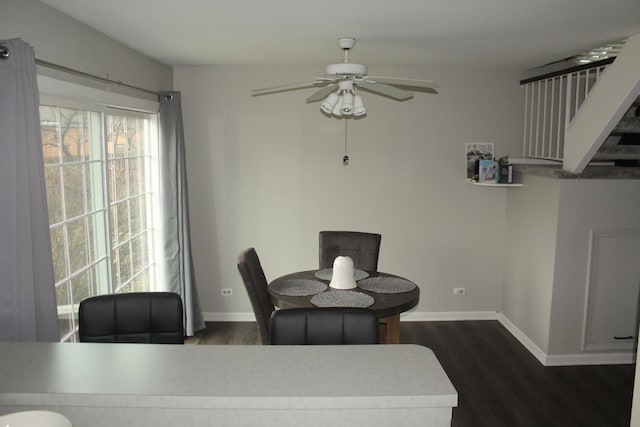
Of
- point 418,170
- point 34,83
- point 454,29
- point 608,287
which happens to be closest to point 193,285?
point 418,170

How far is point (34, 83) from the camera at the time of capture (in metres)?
2.32

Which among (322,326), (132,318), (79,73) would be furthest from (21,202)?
(322,326)

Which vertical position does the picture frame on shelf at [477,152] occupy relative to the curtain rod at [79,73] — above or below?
below

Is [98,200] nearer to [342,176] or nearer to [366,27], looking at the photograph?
[366,27]

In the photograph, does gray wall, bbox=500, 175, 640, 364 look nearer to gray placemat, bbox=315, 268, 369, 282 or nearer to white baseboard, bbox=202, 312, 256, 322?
gray placemat, bbox=315, 268, 369, 282

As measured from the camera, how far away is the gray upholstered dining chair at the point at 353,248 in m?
4.41

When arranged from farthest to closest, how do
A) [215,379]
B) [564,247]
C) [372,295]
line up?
[564,247] < [372,295] < [215,379]

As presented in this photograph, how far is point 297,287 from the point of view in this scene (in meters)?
3.68

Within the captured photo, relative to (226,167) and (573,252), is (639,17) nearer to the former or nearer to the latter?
(573,252)

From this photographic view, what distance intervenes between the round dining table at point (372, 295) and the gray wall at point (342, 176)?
4.25 feet

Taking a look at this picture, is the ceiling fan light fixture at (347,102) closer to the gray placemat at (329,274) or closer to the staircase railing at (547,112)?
the gray placemat at (329,274)

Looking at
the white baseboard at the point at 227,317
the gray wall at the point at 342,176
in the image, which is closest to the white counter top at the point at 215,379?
the gray wall at the point at 342,176

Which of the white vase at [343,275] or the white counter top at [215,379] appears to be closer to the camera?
the white counter top at [215,379]

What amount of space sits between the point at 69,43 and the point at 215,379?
2367 mm
